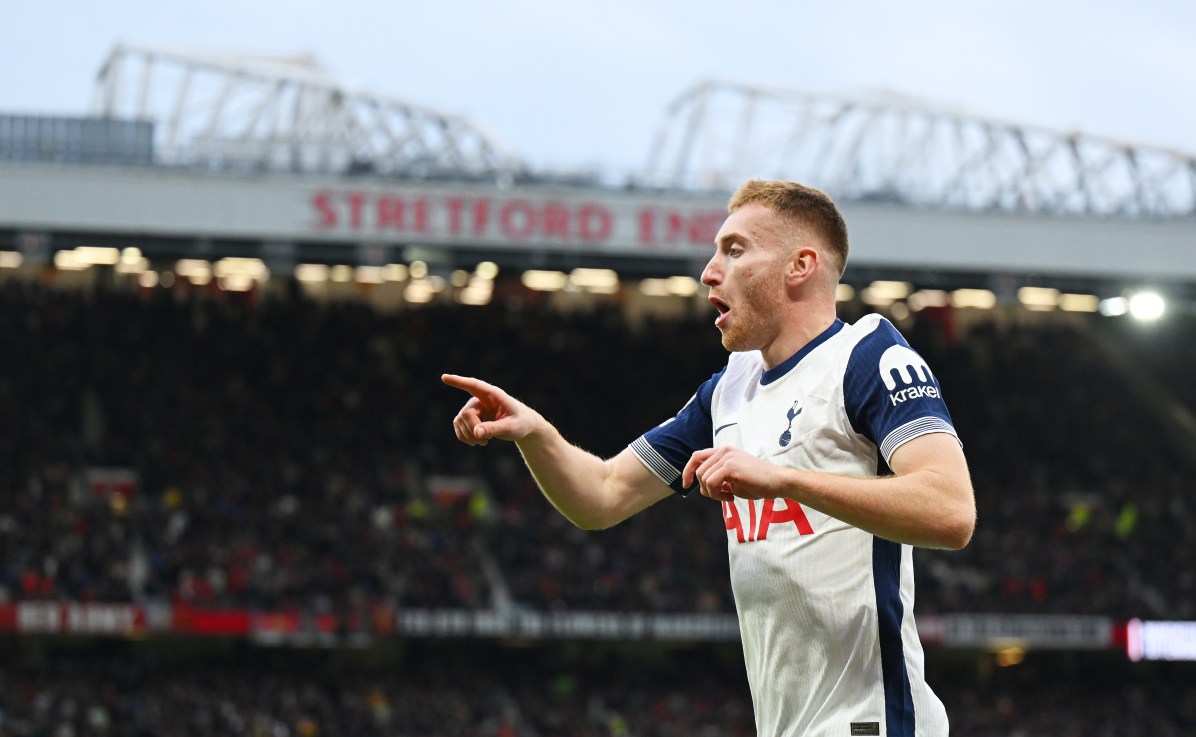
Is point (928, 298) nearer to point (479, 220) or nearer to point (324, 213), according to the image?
point (479, 220)

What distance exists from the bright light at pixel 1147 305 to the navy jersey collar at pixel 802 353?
1247 inches

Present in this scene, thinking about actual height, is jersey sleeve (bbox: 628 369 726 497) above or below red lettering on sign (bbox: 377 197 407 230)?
above

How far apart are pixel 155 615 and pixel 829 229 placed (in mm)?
26563

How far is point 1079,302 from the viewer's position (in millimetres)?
37125

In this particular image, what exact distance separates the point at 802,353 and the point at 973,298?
33257 mm

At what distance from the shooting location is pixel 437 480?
114ft

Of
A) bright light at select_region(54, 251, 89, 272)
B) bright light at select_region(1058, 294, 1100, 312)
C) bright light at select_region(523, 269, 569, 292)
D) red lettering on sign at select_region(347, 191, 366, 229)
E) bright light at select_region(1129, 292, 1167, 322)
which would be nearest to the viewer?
bright light at select_region(54, 251, 89, 272)

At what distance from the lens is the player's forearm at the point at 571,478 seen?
14.8 feet

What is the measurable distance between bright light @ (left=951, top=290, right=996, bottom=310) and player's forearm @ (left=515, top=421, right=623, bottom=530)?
3034 centimetres

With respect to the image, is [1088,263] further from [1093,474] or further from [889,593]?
[889,593]

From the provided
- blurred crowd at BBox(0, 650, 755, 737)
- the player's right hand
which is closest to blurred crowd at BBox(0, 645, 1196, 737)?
blurred crowd at BBox(0, 650, 755, 737)

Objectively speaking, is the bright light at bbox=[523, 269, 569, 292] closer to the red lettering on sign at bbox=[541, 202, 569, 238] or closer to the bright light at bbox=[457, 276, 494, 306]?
the bright light at bbox=[457, 276, 494, 306]

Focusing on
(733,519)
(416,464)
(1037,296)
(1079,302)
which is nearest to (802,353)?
(733,519)

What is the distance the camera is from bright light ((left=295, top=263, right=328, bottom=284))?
32.4 metres
